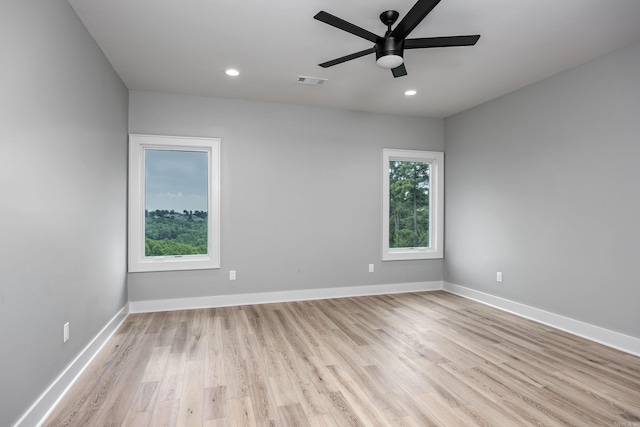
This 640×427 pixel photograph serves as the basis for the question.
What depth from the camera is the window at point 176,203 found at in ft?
13.3

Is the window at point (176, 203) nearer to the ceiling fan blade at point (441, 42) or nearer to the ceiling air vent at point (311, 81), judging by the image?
the ceiling air vent at point (311, 81)

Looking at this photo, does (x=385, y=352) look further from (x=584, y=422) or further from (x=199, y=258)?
(x=199, y=258)

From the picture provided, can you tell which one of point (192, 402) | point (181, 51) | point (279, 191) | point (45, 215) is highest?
point (181, 51)

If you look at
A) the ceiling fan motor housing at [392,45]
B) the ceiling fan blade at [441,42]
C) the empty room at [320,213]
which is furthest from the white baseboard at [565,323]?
the ceiling fan motor housing at [392,45]

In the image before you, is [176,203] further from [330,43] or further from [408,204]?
[408,204]

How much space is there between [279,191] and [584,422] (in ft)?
11.8

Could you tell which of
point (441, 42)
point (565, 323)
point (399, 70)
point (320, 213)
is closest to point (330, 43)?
point (399, 70)

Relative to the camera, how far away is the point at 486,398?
2162 millimetres

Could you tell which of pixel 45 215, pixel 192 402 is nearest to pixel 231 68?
pixel 45 215

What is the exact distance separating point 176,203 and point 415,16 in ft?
11.3

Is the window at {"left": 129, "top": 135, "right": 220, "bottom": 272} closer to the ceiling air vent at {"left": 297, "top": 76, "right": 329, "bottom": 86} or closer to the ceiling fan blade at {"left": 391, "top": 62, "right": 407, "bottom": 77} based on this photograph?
the ceiling air vent at {"left": 297, "top": 76, "right": 329, "bottom": 86}

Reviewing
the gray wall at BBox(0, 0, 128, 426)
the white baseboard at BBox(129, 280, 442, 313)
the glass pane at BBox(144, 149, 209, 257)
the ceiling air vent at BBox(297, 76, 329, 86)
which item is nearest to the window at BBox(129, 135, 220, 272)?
the glass pane at BBox(144, 149, 209, 257)

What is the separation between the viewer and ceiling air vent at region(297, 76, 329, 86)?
363 centimetres

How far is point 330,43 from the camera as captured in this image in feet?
9.48
